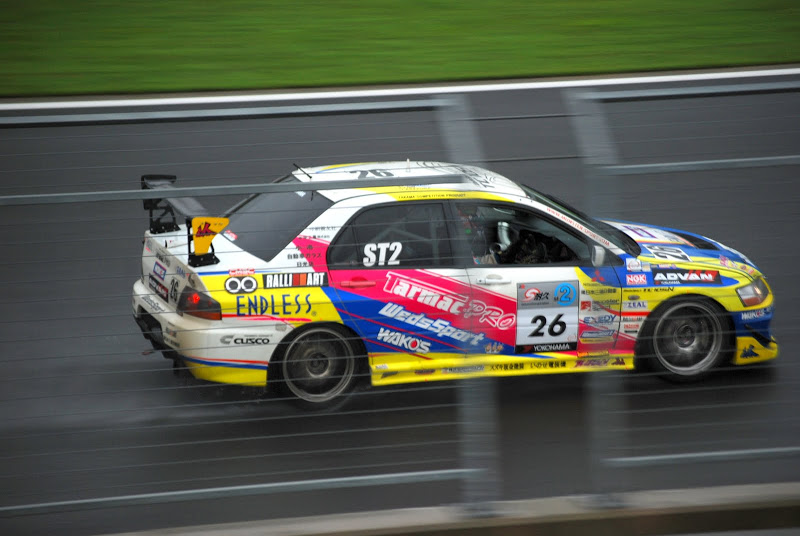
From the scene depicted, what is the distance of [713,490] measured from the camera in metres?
3.55

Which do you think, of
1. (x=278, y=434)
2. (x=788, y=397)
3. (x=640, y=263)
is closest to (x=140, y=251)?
(x=278, y=434)

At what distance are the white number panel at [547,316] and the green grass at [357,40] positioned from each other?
728 cm

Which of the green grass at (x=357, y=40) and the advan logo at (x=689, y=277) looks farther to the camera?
the green grass at (x=357, y=40)

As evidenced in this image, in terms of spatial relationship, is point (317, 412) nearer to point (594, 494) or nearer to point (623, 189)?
point (594, 494)

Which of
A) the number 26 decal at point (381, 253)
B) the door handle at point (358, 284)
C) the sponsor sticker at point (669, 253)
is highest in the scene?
the number 26 decal at point (381, 253)

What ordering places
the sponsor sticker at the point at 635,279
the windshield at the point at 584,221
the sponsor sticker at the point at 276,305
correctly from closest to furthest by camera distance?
1. the sponsor sticker at the point at 276,305
2. the sponsor sticker at the point at 635,279
3. the windshield at the point at 584,221

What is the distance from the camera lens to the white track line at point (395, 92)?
11078mm

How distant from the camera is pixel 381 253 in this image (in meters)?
4.52

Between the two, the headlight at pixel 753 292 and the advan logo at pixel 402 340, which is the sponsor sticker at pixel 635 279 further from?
the advan logo at pixel 402 340

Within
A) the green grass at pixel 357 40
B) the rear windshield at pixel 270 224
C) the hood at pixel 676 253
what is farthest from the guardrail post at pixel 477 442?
the green grass at pixel 357 40

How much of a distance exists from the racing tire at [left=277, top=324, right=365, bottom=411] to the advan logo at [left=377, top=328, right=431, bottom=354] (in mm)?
194

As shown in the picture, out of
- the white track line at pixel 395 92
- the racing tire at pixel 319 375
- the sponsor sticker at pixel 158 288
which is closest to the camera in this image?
the racing tire at pixel 319 375

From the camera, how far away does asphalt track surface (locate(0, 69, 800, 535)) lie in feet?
10.6

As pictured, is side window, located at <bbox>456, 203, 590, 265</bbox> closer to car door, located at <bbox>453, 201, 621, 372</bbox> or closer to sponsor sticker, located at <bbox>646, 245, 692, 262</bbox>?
car door, located at <bbox>453, 201, 621, 372</bbox>
